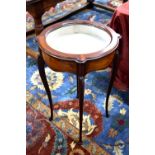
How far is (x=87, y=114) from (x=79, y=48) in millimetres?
473

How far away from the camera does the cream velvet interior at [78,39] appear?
38.7 inches

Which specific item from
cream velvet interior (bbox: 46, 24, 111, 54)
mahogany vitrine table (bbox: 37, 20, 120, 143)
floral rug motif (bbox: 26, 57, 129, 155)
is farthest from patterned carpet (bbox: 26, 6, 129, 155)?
cream velvet interior (bbox: 46, 24, 111, 54)

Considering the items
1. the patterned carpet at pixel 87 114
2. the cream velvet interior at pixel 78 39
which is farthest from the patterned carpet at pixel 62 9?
the cream velvet interior at pixel 78 39

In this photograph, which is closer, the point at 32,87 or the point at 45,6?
the point at 45,6

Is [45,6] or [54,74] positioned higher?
[45,6]

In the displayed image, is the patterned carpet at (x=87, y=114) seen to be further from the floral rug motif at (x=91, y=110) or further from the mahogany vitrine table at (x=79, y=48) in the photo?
the mahogany vitrine table at (x=79, y=48)

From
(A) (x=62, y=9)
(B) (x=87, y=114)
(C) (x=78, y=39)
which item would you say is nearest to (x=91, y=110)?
(B) (x=87, y=114)

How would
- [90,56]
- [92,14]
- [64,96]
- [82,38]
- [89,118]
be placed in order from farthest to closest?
[92,14]
[64,96]
[89,118]
[82,38]
[90,56]

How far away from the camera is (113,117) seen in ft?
4.34

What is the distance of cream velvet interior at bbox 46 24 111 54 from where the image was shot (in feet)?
3.23
